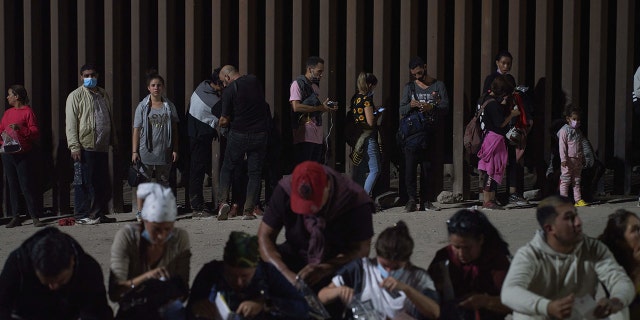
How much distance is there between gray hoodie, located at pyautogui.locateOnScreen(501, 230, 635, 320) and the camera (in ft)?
20.2

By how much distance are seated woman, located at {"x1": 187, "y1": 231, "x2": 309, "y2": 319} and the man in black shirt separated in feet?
15.8

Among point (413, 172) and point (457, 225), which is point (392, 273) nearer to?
point (457, 225)

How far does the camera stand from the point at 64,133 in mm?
12258

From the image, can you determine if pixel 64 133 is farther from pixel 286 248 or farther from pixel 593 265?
pixel 593 265

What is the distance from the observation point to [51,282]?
19.8ft

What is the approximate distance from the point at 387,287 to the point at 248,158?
17.1 feet

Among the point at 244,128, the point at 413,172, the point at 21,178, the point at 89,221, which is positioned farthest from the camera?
the point at 413,172

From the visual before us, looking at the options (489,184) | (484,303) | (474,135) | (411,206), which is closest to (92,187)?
(411,206)

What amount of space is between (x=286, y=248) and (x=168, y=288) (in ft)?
3.12

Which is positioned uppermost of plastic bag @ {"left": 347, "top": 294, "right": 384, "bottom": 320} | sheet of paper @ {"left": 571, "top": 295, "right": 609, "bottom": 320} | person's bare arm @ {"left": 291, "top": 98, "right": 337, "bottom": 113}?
person's bare arm @ {"left": 291, "top": 98, "right": 337, "bottom": 113}

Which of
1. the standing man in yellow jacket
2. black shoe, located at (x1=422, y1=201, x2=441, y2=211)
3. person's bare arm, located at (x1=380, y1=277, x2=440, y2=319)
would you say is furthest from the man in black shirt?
person's bare arm, located at (x1=380, y1=277, x2=440, y2=319)

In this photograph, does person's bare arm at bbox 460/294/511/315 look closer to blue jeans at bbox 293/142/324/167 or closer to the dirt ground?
the dirt ground

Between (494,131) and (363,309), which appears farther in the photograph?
(494,131)

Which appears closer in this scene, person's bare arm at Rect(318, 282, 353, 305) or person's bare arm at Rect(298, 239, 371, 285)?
person's bare arm at Rect(318, 282, 353, 305)
